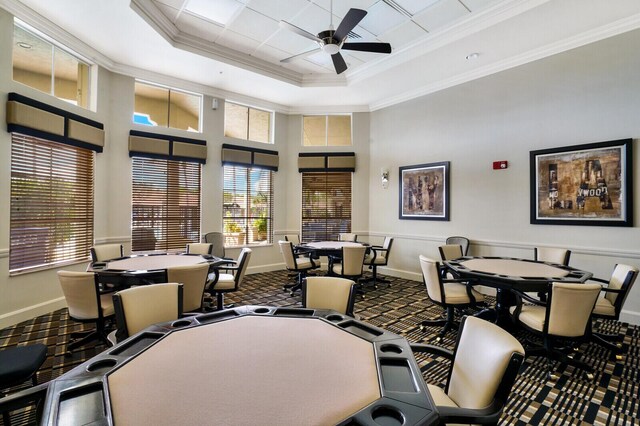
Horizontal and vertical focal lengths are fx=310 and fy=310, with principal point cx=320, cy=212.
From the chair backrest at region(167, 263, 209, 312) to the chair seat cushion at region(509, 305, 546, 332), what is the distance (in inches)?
122

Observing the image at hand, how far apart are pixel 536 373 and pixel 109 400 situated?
128 inches

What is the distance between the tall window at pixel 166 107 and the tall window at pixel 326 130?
2.44 metres

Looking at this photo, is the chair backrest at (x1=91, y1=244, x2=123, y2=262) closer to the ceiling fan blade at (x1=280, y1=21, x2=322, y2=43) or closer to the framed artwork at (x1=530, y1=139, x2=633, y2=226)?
the ceiling fan blade at (x1=280, y1=21, x2=322, y2=43)

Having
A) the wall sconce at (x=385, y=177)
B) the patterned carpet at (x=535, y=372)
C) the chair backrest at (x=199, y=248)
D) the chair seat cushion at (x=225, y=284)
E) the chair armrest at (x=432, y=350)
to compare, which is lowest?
the patterned carpet at (x=535, y=372)

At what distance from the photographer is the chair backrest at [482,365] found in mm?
1257

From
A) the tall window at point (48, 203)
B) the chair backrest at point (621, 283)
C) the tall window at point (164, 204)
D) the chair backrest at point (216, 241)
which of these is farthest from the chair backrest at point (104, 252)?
the chair backrest at point (621, 283)

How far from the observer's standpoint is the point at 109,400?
1.03 m

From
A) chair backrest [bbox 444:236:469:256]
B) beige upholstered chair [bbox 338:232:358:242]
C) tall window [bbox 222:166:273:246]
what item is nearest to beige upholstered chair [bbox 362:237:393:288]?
beige upholstered chair [bbox 338:232:358:242]

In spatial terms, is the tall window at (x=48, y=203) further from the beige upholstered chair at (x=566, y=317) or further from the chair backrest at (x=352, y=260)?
the beige upholstered chair at (x=566, y=317)

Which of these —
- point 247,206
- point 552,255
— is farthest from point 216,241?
point 552,255

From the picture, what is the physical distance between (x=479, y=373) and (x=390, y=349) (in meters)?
0.40

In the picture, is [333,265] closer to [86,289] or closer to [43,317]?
[86,289]

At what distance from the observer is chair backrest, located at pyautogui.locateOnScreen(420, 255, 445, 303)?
3.37m

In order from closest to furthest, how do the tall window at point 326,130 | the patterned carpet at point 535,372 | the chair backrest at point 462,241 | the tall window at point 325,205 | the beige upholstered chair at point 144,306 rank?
1. the beige upholstered chair at point 144,306
2. the patterned carpet at point 535,372
3. the chair backrest at point 462,241
4. the tall window at point 325,205
5. the tall window at point 326,130
